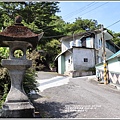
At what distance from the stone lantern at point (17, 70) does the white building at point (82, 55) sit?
11.1m

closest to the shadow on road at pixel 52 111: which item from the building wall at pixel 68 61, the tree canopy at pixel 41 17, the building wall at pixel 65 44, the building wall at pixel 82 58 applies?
the building wall at pixel 82 58

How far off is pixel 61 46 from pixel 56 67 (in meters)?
2.57

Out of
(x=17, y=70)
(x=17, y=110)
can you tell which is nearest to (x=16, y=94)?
(x=17, y=110)

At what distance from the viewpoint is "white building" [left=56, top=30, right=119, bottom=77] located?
1593 cm

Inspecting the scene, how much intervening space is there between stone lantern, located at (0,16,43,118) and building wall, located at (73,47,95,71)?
12052 mm

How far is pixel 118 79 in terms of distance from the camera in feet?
30.4

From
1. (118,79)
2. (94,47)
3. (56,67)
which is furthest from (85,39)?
(118,79)

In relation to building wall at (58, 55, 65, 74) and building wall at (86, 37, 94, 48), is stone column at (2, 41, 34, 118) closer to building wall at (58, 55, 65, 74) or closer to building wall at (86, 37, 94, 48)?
building wall at (58, 55, 65, 74)

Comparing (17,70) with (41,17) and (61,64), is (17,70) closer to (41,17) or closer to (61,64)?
(61,64)

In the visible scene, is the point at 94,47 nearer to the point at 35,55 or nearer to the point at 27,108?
the point at 35,55

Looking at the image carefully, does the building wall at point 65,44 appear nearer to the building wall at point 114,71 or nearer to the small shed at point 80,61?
the small shed at point 80,61

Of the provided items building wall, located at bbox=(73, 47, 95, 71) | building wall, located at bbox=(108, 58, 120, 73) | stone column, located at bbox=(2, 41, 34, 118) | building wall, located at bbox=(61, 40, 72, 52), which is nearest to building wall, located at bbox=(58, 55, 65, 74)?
building wall, located at bbox=(61, 40, 72, 52)

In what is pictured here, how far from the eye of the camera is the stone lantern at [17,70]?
12.3ft

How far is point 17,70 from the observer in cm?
399
